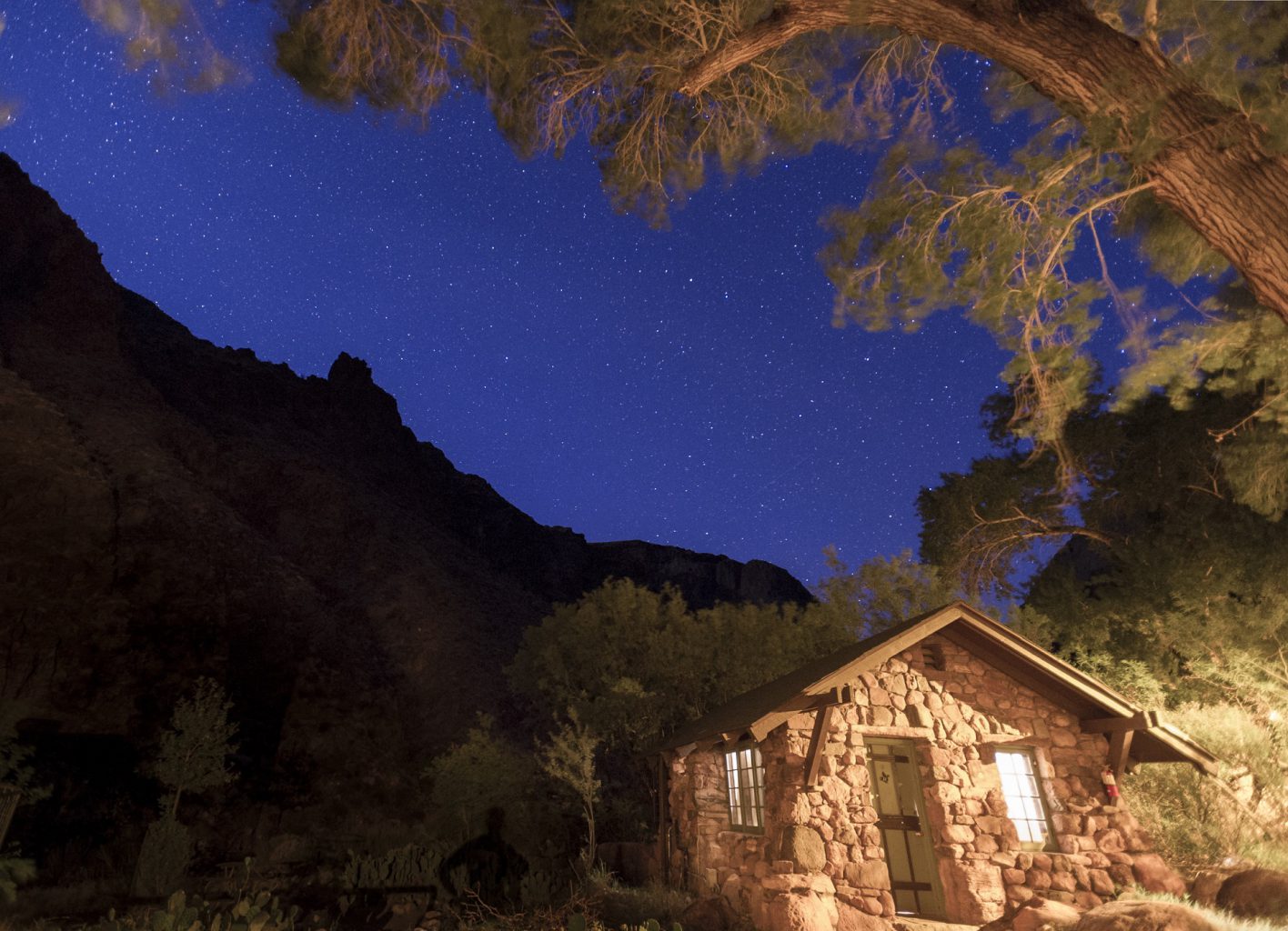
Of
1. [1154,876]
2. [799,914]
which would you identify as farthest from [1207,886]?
[799,914]

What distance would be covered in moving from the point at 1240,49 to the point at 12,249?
5380 cm

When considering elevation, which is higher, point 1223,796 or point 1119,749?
point 1119,749

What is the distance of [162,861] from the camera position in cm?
1598

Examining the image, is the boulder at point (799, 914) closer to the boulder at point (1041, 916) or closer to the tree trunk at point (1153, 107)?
the boulder at point (1041, 916)

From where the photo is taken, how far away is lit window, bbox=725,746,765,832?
31.3 ft

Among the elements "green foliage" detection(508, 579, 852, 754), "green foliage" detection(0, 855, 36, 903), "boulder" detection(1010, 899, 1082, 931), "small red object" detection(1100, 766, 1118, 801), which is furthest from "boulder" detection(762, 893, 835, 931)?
"green foliage" detection(508, 579, 852, 754)

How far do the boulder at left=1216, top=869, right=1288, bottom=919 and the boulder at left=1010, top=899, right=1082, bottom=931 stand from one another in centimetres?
193

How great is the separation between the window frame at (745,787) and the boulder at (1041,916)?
3.22 m

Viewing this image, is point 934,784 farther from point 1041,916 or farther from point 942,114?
point 942,114

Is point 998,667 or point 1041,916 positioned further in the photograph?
point 998,667

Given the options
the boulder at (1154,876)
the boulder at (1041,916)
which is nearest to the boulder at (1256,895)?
the boulder at (1154,876)

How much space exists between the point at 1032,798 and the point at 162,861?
17.9m

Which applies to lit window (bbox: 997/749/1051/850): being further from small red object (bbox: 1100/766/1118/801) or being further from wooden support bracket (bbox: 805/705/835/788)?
wooden support bracket (bbox: 805/705/835/788)

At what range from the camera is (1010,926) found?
21.9 feet
